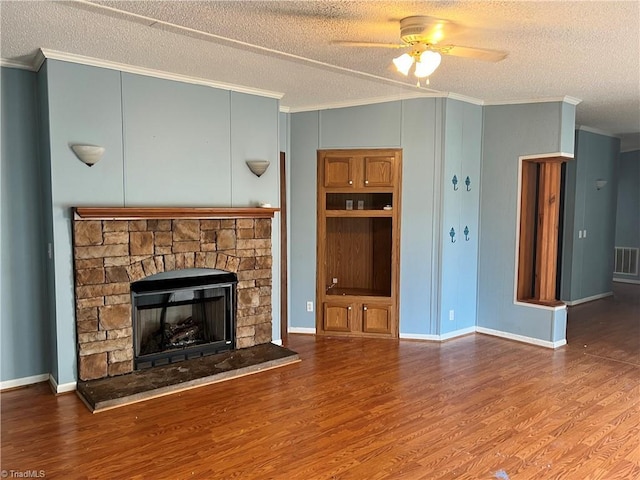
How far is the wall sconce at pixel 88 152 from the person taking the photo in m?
3.56

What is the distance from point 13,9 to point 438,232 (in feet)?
13.0

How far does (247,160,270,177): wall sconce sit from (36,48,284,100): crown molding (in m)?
0.65

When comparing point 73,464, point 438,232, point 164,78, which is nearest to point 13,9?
point 164,78

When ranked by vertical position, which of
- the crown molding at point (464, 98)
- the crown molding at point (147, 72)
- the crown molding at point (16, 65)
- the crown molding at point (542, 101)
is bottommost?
the crown molding at point (16, 65)

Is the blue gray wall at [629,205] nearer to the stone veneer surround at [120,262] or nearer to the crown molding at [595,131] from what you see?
the crown molding at [595,131]

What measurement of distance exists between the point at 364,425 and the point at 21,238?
294cm

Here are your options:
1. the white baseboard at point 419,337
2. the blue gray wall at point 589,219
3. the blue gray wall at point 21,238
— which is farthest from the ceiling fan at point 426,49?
the blue gray wall at point 589,219

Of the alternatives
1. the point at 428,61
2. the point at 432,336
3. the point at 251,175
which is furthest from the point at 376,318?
the point at 428,61

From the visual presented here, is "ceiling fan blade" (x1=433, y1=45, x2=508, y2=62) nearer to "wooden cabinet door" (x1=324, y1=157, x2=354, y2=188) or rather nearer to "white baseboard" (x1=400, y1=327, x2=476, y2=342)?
"wooden cabinet door" (x1=324, y1=157, x2=354, y2=188)

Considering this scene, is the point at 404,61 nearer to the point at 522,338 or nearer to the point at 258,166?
the point at 258,166

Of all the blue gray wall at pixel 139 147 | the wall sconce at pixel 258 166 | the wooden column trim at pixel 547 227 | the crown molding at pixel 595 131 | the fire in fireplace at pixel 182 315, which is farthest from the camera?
the crown molding at pixel 595 131

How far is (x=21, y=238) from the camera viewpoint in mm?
3742

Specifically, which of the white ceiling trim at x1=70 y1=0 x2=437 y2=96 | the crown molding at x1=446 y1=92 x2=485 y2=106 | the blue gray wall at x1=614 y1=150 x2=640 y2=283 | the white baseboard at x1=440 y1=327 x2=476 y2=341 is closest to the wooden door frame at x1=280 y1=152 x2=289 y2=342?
the white ceiling trim at x1=70 y1=0 x2=437 y2=96

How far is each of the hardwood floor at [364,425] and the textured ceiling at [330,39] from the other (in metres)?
2.53
